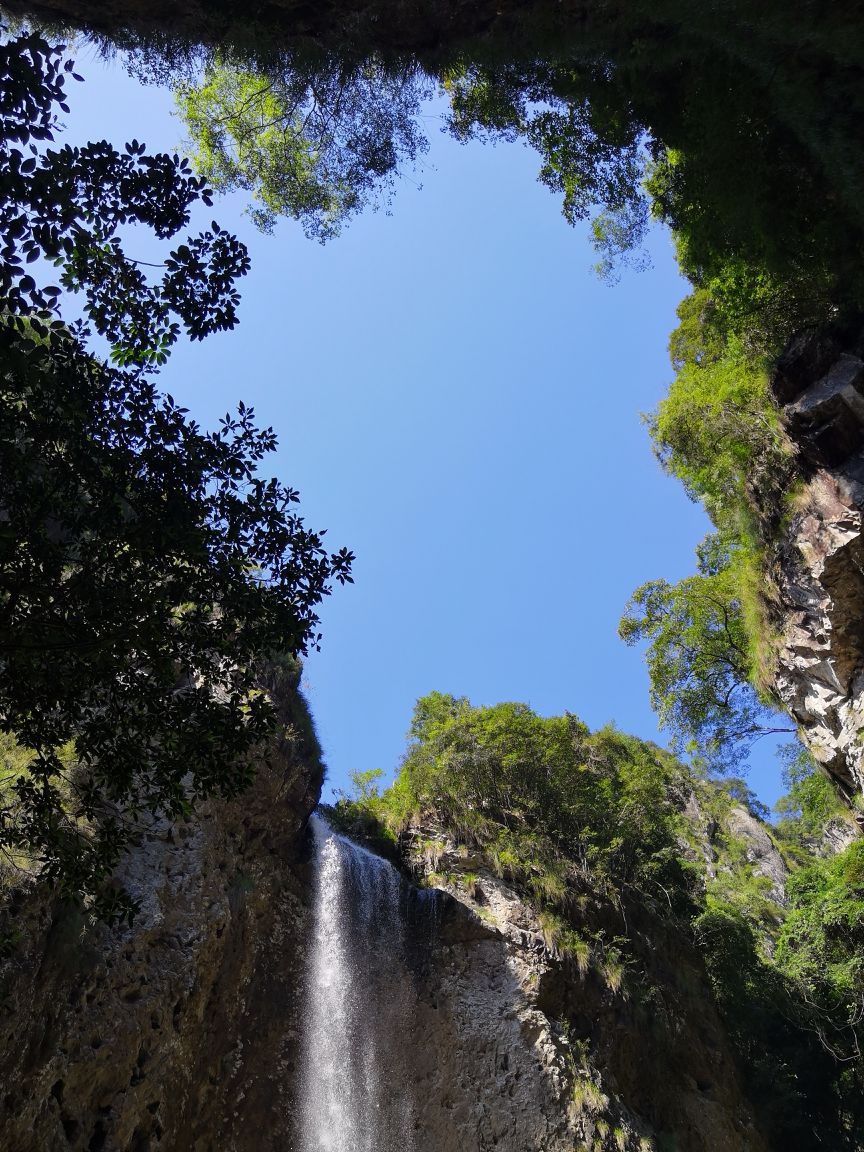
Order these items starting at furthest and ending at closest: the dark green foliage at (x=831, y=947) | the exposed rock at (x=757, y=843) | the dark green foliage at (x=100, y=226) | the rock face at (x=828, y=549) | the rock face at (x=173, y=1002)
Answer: the exposed rock at (x=757, y=843) → the dark green foliage at (x=831, y=947) → the rock face at (x=828, y=549) → the rock face at (x=173, y=1002) → the dark green foliage at (x=100, y=226)

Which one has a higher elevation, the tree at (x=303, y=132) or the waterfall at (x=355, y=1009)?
the tree at (x=303, y=132)

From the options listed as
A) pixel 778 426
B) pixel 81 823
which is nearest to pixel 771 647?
pixel 778 426

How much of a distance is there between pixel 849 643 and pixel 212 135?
17143 millimetres

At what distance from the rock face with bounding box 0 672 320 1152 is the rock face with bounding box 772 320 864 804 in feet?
37.5

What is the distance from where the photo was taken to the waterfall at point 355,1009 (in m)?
13.6

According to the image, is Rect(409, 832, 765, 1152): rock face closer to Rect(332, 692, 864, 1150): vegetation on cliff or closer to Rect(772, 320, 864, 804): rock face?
Rect(332, 692, 864, 1150): vegetation on cliff

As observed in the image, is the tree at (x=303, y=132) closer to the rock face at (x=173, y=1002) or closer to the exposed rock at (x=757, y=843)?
the rock face at (x=173, y=1002)

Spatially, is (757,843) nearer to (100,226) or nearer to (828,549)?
(828,549)

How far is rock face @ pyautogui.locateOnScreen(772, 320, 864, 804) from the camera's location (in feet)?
43.9

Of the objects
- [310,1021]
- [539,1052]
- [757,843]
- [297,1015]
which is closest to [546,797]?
[539,1052]

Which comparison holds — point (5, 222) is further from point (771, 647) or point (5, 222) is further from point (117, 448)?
point (771, 647)

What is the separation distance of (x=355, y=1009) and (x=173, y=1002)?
16.1 ft

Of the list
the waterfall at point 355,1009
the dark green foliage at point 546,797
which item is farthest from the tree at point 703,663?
the waterfall at point 355,1009

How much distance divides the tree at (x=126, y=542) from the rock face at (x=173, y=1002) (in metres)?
4.22
